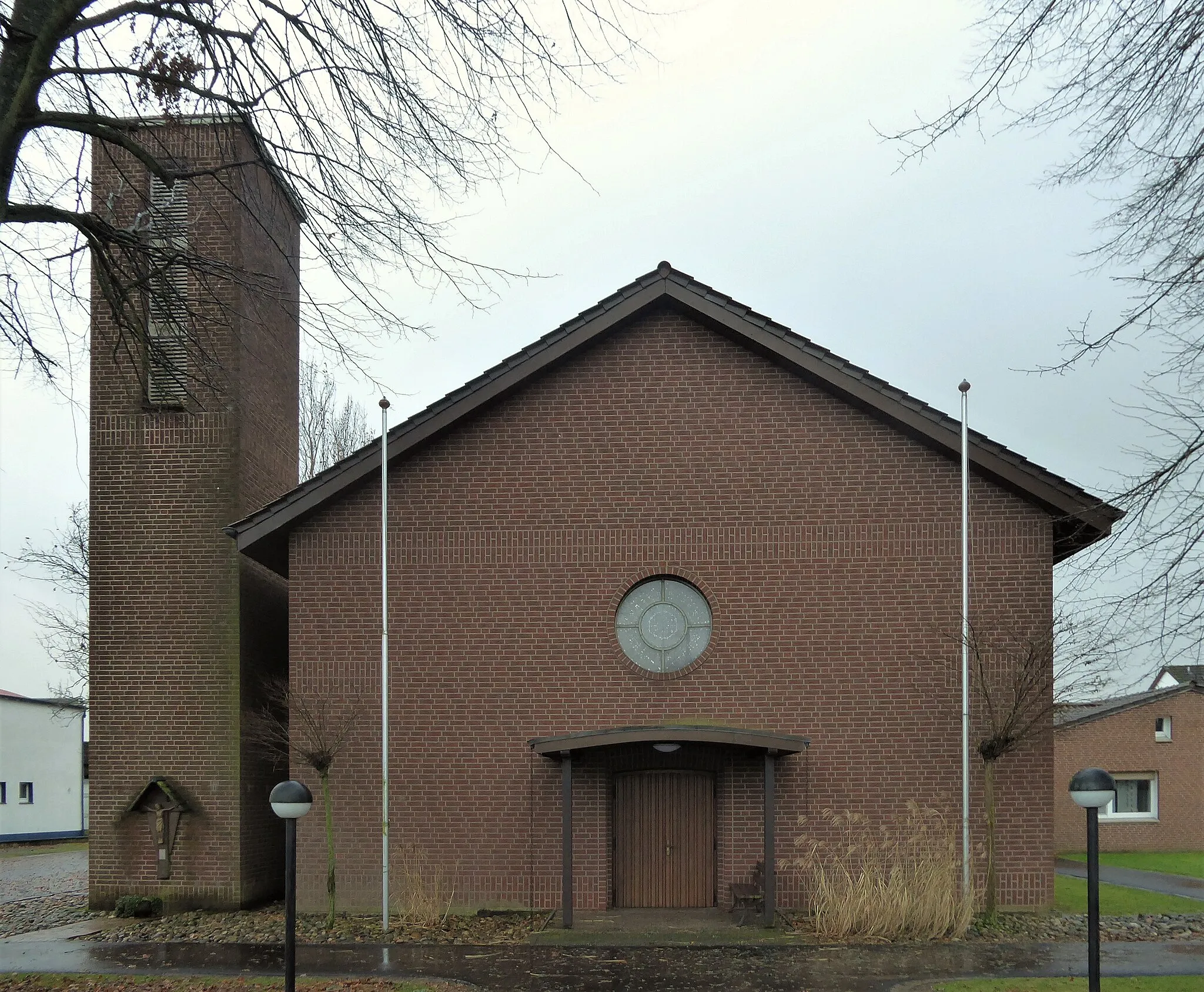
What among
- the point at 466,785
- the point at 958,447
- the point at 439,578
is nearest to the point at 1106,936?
the point at 958,447

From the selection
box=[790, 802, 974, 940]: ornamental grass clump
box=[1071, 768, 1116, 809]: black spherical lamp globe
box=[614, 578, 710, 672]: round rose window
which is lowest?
box=[790, 802, 974, 940]: ornamental grass clump

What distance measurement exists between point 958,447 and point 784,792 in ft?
17.9

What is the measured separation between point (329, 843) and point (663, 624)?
5689 millimetres

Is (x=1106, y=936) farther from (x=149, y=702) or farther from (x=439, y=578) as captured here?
(x=149, y=702)

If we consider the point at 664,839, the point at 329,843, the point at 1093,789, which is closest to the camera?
the point at 1093,789

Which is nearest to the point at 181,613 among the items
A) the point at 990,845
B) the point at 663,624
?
the point at 663,624

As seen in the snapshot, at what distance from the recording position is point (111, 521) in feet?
60.0

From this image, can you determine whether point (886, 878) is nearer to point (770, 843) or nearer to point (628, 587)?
point (770, 843)

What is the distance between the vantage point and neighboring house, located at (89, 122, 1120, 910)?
16.3m

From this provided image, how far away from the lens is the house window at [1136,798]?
27.7 m

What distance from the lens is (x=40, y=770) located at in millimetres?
38031

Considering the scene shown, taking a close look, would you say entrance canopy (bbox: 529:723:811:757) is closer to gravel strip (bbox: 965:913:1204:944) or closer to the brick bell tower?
gravel strip (bbox: 965:913:1204:944)

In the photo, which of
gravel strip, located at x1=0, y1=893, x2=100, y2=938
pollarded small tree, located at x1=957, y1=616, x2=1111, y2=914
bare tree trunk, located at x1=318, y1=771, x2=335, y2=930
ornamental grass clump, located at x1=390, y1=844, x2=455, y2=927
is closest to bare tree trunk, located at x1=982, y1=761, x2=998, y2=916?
pollarded small tree, located at x1=957, y1=616, x2=1111, y2=914

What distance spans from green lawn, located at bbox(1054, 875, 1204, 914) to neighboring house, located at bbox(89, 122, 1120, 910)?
1832 mm
